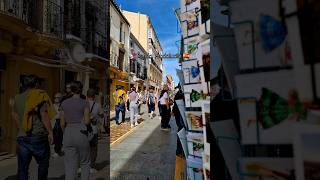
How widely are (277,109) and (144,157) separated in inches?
312

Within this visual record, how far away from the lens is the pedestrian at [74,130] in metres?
5.42

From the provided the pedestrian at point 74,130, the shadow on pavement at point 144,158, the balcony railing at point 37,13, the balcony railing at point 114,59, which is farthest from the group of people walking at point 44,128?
the balcony railing at point 114,59

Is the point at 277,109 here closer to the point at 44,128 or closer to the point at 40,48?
the point at 44,128

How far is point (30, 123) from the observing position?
520cm

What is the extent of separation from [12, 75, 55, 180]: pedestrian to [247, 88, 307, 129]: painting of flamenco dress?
4.14 metres

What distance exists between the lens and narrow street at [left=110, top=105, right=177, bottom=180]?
293 inches

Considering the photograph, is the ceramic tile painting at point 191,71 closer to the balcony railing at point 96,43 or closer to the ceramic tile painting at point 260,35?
the ceramic tile painting at point 260,35

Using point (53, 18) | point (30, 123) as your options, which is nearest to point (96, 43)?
point (53, 18)

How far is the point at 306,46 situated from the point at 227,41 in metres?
0.46

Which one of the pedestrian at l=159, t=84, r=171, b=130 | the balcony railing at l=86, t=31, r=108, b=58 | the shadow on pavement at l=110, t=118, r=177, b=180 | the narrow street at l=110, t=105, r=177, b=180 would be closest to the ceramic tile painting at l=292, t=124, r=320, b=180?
the shadow on pavement at l=110, t=118, r=177, b=180

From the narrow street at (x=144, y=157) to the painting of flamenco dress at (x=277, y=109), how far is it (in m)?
5.72

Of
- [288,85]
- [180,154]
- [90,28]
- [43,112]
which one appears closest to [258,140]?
[288,85]

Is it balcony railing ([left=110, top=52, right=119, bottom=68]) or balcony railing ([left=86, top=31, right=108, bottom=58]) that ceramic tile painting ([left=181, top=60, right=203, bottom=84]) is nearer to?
balcony railing ([left=86, top=31, right=108, bottom=58])

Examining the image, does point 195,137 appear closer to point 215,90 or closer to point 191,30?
point 191,30
